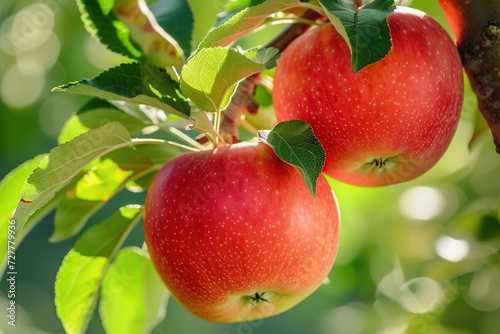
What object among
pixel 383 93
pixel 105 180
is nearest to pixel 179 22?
pixel 105 180

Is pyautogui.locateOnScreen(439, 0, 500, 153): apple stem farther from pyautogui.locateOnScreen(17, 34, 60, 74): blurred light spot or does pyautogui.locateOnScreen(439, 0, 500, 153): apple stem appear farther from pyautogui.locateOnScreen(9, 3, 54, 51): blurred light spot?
pyautogui.locateOnScreen(17, 34, 60, 74): blurred light spot

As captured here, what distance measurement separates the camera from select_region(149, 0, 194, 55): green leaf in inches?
41.5

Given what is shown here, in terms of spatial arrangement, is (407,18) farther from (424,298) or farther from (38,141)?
(38,141)

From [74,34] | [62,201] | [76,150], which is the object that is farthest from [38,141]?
[76,150]

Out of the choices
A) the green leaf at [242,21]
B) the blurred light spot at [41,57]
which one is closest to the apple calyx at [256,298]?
the green leaf at [242,21]

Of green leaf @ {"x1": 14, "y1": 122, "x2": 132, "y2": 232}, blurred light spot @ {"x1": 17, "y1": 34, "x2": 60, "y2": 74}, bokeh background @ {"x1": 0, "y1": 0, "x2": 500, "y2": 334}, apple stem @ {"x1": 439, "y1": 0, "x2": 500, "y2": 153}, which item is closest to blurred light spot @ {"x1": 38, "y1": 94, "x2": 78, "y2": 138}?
bokeh background @ {"x1": 0, "y1": 0, "x2": 500, "y2": 334}

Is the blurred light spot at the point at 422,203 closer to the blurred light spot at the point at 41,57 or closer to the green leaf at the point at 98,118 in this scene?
the green leaf at the point at 98,118

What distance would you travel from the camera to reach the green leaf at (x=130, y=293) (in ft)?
3.78

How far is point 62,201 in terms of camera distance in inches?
44.1

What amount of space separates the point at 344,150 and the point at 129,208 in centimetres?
35

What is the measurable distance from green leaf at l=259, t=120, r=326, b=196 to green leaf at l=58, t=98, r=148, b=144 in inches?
11.4

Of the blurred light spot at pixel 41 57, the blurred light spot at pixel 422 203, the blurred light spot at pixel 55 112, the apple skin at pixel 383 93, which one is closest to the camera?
the apple skin at pixel 383 93

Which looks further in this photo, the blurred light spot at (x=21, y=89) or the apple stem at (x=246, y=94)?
the blurred light spot at (x=21, y=89)

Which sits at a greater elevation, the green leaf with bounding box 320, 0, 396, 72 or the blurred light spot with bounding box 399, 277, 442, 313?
the green leaf with bounding box 320, 0, 396, 72
